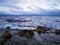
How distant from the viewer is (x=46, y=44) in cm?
1302

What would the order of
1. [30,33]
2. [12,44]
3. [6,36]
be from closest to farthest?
[12,44] → [6,36] → [30,33]

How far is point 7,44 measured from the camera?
43.3ft

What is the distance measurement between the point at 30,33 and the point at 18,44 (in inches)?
222

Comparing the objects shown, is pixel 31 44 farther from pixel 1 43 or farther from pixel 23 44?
pixel 1 43

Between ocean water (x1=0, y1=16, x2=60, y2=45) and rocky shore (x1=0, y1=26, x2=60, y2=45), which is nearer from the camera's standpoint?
rocky shore (x1=0, y1=26, x2=60, y2=45)

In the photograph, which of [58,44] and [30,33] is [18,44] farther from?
[30,33]

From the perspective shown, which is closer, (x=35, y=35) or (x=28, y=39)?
(x=28, y=39)

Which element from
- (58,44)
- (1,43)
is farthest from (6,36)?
(58,44)

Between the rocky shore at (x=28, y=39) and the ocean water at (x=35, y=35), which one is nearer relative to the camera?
the rocky shore at (x=28, y=39)

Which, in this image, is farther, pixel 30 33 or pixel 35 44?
pixel 30 33

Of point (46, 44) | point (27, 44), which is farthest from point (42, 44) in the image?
point (27, 44)

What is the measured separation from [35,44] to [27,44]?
0.86 m

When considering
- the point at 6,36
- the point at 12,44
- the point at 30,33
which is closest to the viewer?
the point at 12,44

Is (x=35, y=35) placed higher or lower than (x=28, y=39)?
lower
